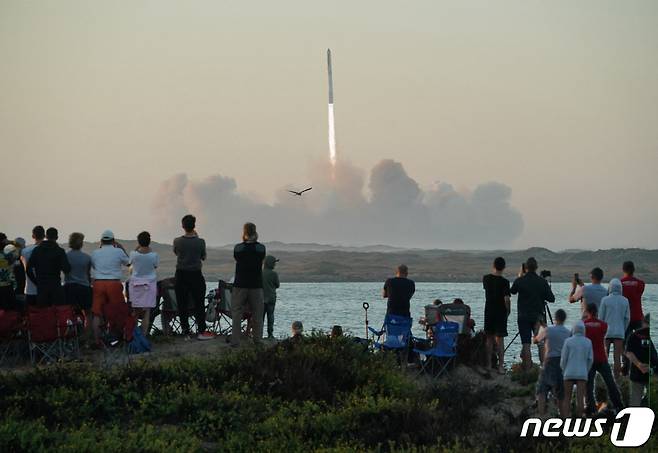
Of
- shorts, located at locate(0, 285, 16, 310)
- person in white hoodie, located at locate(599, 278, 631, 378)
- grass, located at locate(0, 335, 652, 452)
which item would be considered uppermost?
shorts, located at locate(0, 285, 16, 310)

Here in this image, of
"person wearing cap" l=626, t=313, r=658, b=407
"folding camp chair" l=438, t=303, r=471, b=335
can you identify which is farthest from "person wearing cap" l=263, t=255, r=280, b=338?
"person wearing cap" l=626, t=313, r=658, b=407

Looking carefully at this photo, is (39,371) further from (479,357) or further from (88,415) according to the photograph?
(479,357)

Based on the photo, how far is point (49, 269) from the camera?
1859 cm

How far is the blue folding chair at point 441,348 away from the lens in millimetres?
19906

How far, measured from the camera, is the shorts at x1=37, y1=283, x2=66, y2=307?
18.7 meters

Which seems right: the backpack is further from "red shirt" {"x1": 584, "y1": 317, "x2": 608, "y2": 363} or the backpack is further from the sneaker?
"red shirt" {"x1": 584, "y1": 317, "x2": 608, "y2": 363}

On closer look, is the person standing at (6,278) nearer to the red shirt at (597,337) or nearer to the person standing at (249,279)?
the person standing at (249,279)

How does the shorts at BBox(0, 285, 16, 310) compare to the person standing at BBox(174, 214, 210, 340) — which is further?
the person standing at BBox(174, 214, 210, 340)

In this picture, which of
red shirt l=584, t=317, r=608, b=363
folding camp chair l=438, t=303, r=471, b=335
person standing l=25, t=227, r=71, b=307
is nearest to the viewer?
red shirt l=584, t=317, r=608, b=363

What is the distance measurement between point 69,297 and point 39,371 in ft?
7.02

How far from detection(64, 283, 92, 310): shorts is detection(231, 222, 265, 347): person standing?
2.59m

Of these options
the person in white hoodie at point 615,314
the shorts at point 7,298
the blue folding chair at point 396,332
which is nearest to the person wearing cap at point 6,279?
the shorts at point 7,298

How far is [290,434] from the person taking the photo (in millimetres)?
14938

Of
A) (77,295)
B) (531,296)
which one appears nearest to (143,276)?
(77,295)
